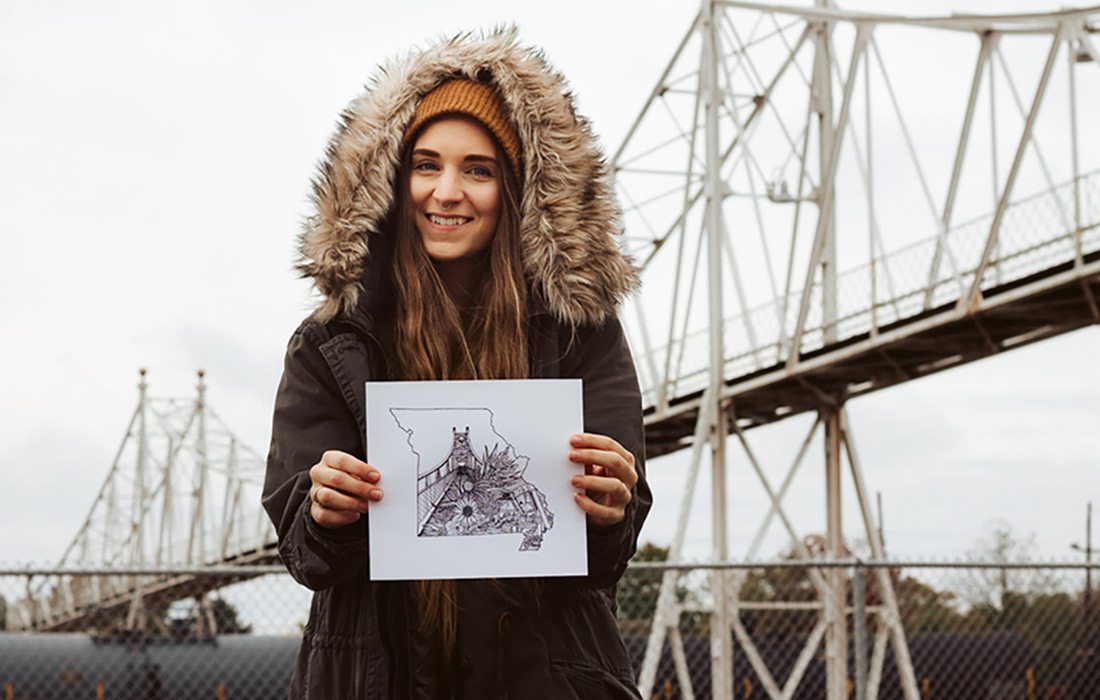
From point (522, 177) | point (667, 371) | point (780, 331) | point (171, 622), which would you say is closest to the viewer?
point (522, 177)

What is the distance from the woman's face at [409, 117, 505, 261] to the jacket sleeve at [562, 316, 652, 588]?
0.89ft

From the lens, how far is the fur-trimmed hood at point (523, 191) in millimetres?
2779

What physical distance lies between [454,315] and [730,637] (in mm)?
15621

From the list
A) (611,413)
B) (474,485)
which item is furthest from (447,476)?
(611,413)

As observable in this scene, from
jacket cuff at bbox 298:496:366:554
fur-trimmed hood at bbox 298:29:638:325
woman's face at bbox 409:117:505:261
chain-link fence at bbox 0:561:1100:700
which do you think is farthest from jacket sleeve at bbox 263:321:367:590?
chain-link fence at bbox 0:561:1100:700

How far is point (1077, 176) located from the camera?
15.3 meters

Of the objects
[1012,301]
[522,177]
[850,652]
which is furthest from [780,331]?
[522,177]

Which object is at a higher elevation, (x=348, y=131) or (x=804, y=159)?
(x=804, y=159)

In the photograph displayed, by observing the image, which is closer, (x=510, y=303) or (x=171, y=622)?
(x=510, y=303)

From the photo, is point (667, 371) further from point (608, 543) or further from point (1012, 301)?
point (608, 543)

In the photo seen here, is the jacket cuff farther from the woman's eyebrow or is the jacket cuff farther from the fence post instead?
the fence post

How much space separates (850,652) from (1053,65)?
10.8 m

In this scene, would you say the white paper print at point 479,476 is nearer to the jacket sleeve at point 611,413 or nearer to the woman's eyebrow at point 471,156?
the jacket sleeve at point 611,413

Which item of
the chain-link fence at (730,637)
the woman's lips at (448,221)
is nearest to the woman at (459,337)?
the woman's lips at (448,221)
